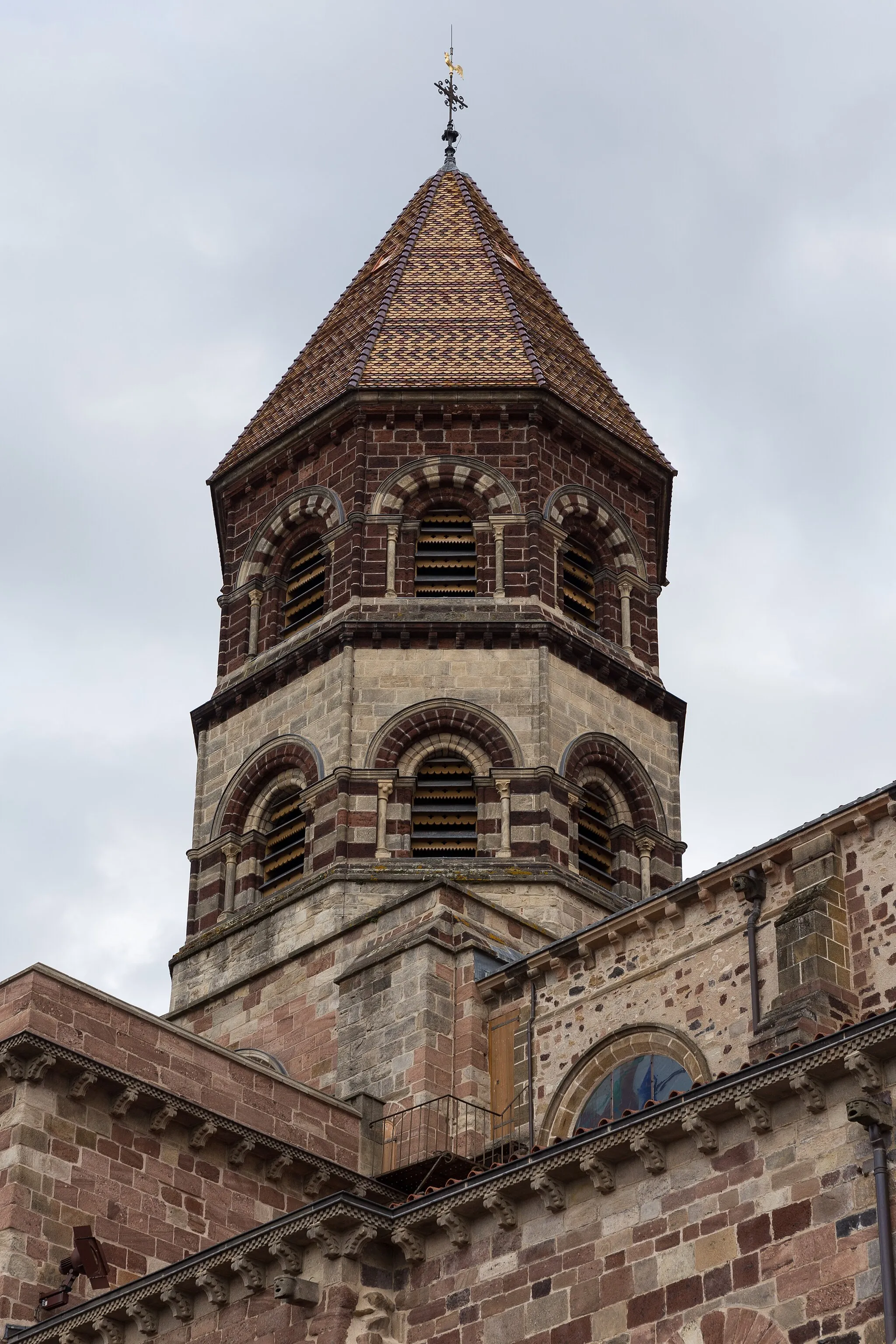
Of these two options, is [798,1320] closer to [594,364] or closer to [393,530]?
[393,530]

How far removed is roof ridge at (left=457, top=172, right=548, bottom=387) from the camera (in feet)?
111

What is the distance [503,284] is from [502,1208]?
835 inches

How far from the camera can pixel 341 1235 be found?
58.3 feet

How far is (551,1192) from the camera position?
56.9ft

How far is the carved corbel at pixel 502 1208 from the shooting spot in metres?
17.5

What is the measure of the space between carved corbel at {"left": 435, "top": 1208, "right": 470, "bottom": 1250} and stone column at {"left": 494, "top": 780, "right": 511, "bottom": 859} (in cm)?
1193

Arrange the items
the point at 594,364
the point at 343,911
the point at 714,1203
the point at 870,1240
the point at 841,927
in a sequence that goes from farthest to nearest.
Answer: the point at 594,364, the point at 343,911, the point at 841,927, the point at 714,1203, the point at 870,1240

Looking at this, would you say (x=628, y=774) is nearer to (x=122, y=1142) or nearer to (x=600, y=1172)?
(x=122, y=1142)

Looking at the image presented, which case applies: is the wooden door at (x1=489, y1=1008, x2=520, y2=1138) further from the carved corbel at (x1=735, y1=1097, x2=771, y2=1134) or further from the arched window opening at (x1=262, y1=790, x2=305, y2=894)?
the carved corbel at (x1=735, y1=1097, x2=771, y2=1134)

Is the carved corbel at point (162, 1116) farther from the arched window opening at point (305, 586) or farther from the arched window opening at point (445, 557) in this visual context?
the arched window opening at point (305, 586)

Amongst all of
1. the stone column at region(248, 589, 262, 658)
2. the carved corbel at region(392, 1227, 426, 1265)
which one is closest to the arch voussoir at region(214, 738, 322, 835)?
the stone column at region(248, 589, 262, 658)

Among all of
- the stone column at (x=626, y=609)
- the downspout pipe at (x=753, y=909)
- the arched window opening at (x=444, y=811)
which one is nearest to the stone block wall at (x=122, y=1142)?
the downspout pipe at (x=753, y=909)

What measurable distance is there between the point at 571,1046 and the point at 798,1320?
32.8 feet

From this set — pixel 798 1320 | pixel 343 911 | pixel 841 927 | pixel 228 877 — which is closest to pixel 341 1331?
pixel 798 1320
